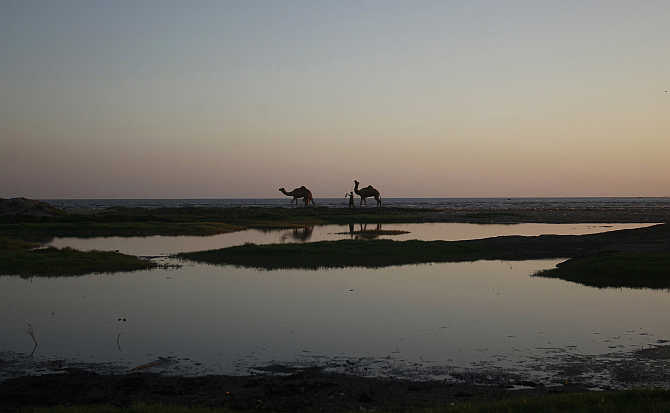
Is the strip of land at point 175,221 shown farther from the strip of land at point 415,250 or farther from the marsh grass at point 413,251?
the marsh grass at point 413,251

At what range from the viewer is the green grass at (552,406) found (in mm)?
8570


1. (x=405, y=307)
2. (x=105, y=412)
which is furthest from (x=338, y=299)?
(x=105, y=412)

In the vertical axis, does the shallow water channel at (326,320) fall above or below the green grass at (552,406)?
below

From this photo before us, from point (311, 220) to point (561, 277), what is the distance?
43.8m

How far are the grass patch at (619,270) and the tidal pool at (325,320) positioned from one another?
1.58 meters

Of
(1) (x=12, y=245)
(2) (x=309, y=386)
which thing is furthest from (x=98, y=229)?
(2) (x=309, y=386)

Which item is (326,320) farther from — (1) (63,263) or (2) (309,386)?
(1) (63,263)

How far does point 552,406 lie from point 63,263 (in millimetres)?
24209

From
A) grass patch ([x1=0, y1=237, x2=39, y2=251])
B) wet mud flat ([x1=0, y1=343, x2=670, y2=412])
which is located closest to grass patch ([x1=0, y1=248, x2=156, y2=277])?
grass patch ([x1=0, y1=237, x2=39, y2=251])

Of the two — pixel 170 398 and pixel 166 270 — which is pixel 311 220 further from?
pixel 170 398

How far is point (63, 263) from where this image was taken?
2711 cm

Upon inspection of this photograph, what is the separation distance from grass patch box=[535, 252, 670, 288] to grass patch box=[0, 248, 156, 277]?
764 inches

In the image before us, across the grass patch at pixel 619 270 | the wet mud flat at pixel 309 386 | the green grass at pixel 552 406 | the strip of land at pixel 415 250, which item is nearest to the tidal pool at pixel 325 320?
the wet mud flat at pixel 309 386

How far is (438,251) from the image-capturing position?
111 feet
